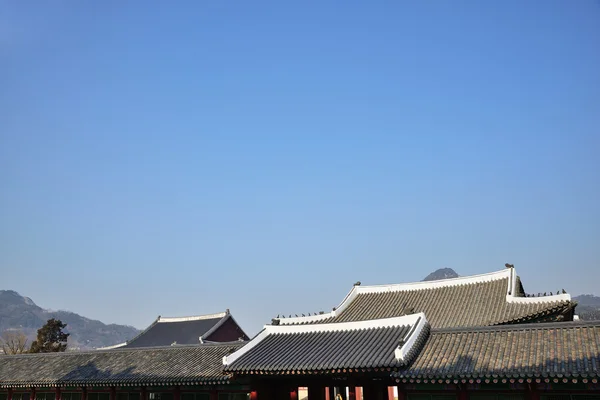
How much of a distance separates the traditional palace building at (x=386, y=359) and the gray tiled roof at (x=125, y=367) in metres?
0.07

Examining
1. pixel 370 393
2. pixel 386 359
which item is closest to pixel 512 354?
pixel 386 359

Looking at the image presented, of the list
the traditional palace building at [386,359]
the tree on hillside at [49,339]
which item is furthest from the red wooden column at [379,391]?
the tree on hillside at [49,339]

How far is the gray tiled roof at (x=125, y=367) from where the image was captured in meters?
23.0

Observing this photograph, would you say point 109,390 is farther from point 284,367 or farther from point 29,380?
point 284,367

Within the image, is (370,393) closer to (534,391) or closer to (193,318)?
(534,391)

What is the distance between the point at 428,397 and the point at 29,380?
2105 cm

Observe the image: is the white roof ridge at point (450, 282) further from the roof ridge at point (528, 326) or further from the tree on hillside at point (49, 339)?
the tree on hillside at point (49, 339)

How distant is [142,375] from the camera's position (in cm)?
2406

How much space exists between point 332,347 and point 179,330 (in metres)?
41.6

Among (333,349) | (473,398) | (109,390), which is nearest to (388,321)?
(333,349)

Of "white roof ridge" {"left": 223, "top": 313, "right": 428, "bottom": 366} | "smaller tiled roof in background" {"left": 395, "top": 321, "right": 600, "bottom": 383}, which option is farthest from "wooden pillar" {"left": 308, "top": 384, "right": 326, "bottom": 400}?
→ "smaller tiled roof in background" {"left": 395, "top": 321, "right": 600, "bottom": 383}

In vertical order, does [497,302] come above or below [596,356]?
above

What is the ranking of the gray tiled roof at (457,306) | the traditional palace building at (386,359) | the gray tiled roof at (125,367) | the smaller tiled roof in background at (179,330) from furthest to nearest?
1. the smaller tiled roof in background at (179,330)
2. the gray tiled roof at (457,306)
3. the gray tiled roof at (125,367)
4. the traditional palace building at (386,359)

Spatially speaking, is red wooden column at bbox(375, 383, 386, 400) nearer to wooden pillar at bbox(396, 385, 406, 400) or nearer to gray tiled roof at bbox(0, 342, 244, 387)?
wooden pillar at bbox(396, 385, 406, 400)
